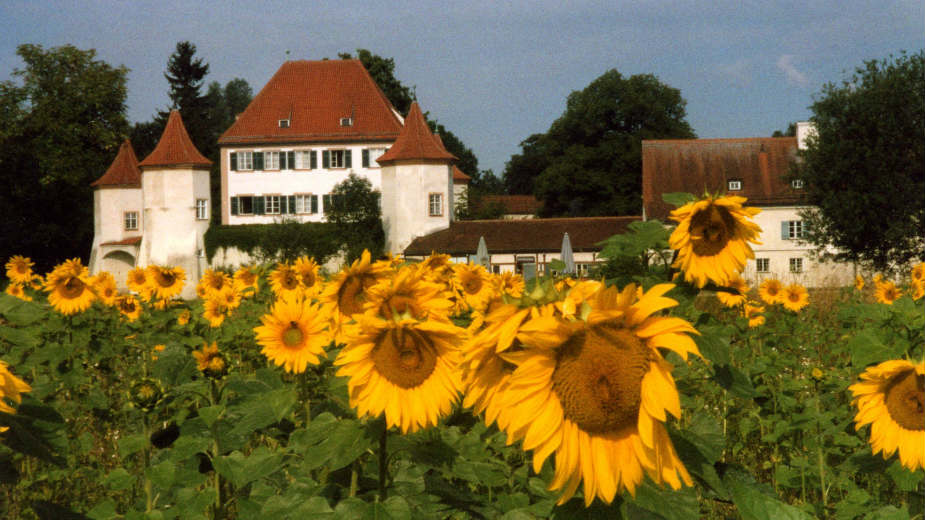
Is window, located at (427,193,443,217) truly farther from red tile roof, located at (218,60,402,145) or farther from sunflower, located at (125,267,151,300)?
sunflower, located at (125,267,151,300)

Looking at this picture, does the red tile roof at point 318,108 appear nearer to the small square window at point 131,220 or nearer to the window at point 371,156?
the window at point 371,156

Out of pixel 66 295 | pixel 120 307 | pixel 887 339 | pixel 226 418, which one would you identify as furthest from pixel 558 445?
pixel 120 307

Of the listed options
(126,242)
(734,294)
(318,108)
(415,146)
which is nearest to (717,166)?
(415,146)

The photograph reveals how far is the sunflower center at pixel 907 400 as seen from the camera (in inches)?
96.3

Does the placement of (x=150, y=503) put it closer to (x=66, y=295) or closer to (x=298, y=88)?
(x=66, y=295)

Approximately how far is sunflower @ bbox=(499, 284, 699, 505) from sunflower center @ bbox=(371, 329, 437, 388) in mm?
586

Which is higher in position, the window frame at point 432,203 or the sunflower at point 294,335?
the window frame at point 432,203

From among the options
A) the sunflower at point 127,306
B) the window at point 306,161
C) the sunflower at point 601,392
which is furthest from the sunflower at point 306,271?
the window at point 306,161

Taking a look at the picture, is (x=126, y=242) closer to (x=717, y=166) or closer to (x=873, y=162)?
(x=717, y=166)

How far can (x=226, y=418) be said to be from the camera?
3123 millimetres

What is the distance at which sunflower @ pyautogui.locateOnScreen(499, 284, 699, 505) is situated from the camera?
1.36m

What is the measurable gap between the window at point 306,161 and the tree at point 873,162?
28014mm

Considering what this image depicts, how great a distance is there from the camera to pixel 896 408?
250 cm

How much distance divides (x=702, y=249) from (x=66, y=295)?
17.5 ft
